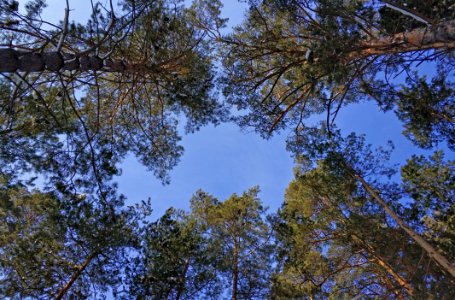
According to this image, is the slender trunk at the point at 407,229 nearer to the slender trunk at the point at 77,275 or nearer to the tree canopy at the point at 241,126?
the tree canopy at the point at 241,126

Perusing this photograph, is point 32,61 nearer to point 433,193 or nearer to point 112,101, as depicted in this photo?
point 112,101

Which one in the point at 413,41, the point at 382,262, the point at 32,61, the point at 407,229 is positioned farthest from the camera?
the point at 382,262

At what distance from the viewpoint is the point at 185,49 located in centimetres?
859

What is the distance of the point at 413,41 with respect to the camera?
6.54 meters

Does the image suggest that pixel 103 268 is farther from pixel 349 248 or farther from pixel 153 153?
pixel 349 248

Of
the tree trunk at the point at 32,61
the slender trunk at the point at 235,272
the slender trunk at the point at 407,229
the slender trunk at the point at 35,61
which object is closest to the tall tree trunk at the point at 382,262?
the slender trunk at the point at 407,229

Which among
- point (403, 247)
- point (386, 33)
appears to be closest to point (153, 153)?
point (386, 33)

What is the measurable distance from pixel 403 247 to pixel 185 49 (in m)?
6.94

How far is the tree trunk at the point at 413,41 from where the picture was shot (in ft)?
19.1

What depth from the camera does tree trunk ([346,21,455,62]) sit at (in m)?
5.81

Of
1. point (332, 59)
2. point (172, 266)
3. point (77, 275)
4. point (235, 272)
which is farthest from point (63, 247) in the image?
point (332, 59)

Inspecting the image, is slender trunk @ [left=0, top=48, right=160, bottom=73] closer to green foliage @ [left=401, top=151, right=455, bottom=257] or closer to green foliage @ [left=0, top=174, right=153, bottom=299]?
green foliage @ [left=0, top=174, right=153, bottom=299]

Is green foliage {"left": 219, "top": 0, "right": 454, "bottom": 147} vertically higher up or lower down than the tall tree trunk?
higher up

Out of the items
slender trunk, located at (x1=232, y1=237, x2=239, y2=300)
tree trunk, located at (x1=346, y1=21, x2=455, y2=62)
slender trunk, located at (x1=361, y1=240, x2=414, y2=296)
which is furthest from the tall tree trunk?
tree trunk, located at (x1=346, y1=21, x2=455, y2=62)
